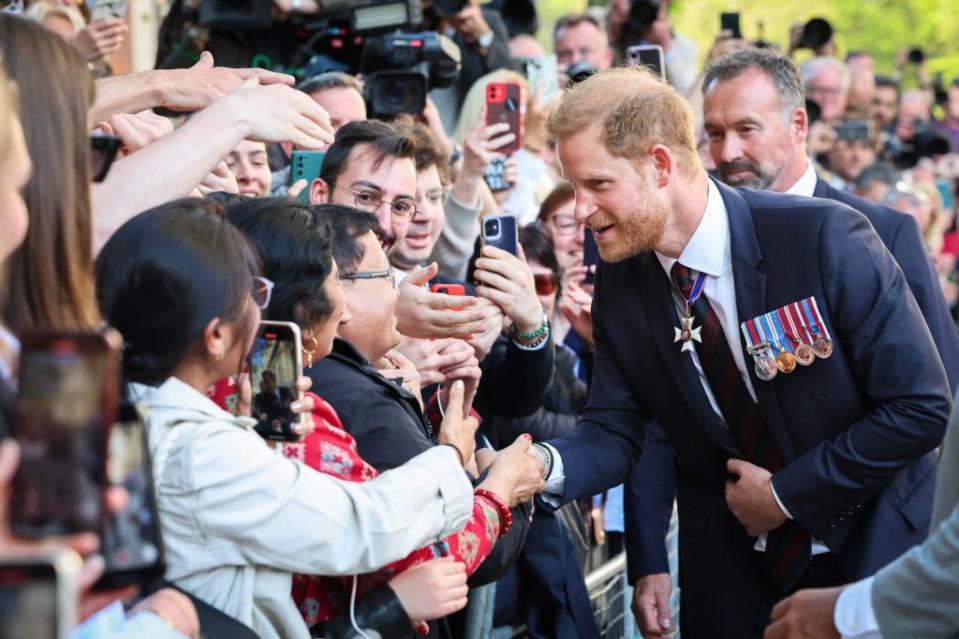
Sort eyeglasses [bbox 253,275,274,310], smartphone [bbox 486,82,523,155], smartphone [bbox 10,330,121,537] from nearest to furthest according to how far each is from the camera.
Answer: smartphone [bbox 10,330,121,537] < eyeglasses [bbox 253,275,274,310] < smartphone [bbox 486,82,523,155]

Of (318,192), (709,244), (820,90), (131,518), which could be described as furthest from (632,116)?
(820,90)

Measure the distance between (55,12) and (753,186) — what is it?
114 inches

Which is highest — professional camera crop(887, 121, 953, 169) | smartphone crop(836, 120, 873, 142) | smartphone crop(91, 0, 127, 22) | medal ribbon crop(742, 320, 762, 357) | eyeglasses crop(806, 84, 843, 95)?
smartphone crop(91, 0, 127, 22)

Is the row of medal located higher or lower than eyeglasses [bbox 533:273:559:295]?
higher

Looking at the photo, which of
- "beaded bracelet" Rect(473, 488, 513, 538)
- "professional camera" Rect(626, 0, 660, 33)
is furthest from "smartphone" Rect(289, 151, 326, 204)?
"professional camera" Rect(626, 0, 660, 33)

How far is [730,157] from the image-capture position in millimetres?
5004

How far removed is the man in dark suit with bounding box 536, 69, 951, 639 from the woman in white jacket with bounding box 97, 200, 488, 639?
1254 millimetres

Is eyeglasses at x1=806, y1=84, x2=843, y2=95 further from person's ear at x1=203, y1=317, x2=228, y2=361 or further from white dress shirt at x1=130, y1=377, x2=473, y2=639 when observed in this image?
person's ear at x1=203, y1=317, x2=228, y2=361

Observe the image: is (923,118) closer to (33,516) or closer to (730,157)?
(730,157)

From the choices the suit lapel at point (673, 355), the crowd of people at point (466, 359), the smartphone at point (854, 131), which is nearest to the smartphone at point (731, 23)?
the smartphone at point (854, 131)

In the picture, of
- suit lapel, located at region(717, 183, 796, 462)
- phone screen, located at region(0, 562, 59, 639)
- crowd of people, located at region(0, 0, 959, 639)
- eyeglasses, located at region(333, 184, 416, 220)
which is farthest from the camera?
eyeglasses, located at region(333, 184, 416, 220)

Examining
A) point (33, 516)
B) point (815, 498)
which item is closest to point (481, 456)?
point (815, 498)

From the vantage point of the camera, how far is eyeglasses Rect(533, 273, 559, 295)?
17.3 feet

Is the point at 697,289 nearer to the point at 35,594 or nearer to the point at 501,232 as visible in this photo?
the point at 501,232
